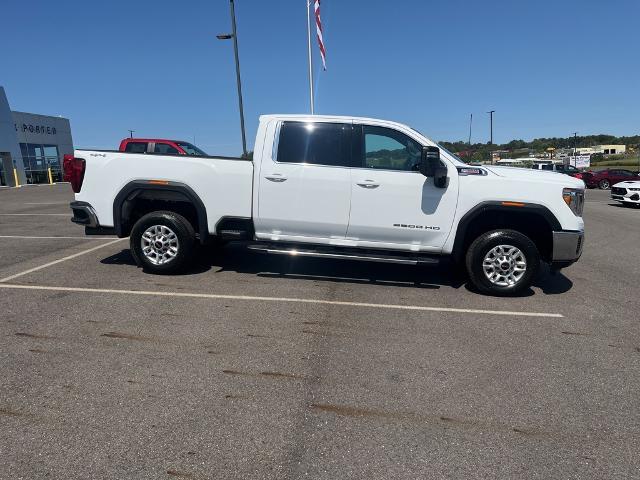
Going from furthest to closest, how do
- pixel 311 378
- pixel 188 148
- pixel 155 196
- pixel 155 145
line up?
pixel 188 148 → pixel 155 145 → pixel 155 196 → pixel 311 378

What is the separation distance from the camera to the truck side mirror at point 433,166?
5422 mm

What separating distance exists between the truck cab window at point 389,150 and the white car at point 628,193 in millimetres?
16569

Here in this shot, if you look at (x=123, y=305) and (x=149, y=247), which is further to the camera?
(x=149, y=247)

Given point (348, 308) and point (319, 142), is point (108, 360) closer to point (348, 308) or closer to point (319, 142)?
point (348, 308)

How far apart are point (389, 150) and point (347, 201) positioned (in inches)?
32.6

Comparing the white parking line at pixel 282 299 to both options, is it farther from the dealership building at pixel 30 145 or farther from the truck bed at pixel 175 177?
the dealership building at pixel 30 145

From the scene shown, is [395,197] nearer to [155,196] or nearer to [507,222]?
[507,222]

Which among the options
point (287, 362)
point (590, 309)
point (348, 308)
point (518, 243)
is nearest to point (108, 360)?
point (287, 362)

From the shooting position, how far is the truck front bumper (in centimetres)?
552

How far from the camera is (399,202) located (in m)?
5.70

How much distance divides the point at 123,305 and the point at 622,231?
1176 cm

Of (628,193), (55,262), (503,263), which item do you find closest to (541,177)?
(503,263)

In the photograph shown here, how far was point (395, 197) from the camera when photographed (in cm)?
569

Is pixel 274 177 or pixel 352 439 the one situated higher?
pixel 274 177
